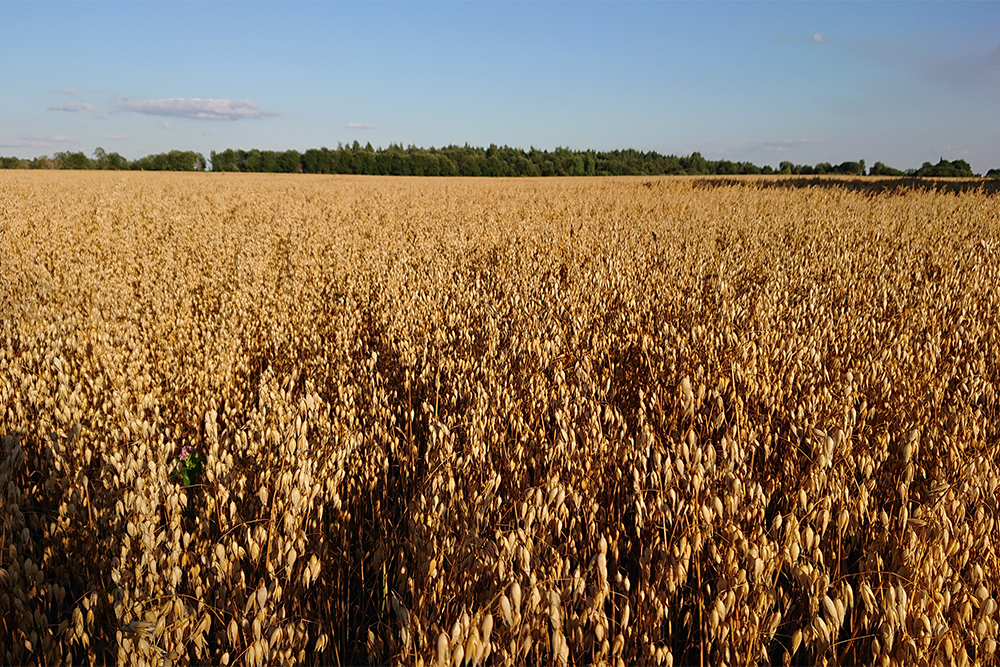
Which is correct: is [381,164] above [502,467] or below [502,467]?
above

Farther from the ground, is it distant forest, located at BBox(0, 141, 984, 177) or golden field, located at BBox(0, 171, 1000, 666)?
distant forest, located at BBox(0, 141, 984, 177)

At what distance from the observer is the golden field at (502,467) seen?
1.30 metres

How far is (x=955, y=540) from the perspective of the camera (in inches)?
53.9

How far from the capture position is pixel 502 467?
2.01 metres

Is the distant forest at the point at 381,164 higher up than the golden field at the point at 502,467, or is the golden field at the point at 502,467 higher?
the distant forest at the point at 381,164

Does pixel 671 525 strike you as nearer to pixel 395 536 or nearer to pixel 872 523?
pixel 872 523

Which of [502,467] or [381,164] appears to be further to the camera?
[381,164]

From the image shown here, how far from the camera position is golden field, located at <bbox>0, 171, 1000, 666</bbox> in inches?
51.3

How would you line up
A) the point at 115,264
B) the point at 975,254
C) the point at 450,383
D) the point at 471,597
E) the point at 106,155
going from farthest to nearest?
the point at 106,155 → the point at 975,254 → the point at 115,264 → the point at 450,383 → the point at 471,597

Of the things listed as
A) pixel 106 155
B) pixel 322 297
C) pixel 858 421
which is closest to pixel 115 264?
pixel 322 297

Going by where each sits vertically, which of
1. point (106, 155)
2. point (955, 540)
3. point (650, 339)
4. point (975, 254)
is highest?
point (106, 155)

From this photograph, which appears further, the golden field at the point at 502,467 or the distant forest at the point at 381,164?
the distant forest at the point at 381,164

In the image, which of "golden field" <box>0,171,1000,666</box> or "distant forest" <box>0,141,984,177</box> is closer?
"golden field" <box>0,171,1000,666</box>

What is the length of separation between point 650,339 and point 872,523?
1.47 meters
